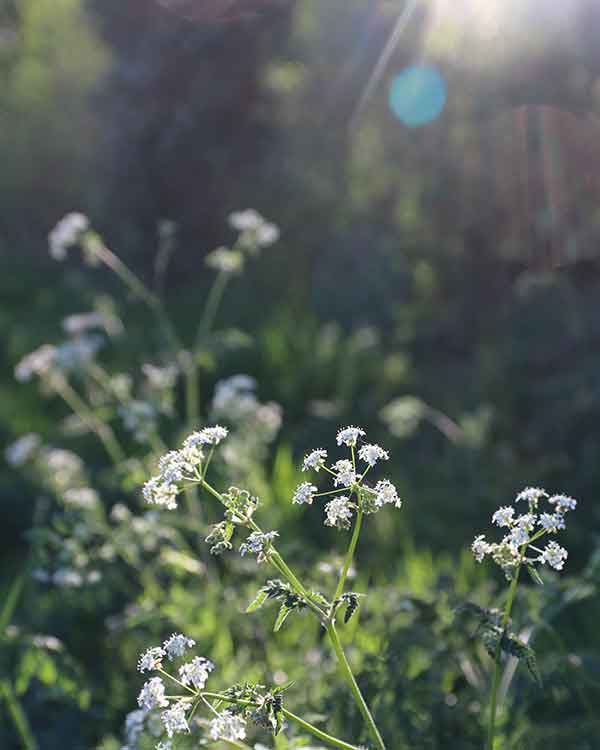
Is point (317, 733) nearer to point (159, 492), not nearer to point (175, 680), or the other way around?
point (175, 680)

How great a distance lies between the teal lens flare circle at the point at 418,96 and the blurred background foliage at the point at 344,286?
69mm

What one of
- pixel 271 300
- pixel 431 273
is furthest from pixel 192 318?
pixel 431 273

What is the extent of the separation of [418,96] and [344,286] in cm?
137

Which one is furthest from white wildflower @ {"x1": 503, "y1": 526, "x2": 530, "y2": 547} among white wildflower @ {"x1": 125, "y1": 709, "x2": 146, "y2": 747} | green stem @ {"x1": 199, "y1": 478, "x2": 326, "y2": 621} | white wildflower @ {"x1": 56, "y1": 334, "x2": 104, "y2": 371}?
white wildflower @ {"x1": 56, "y1": 334, "x2": 104, "y2": 371}

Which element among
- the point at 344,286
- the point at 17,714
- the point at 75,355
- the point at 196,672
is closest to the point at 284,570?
the point at 196,672

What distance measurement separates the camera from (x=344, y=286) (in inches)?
241

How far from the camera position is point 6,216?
8.31 meters

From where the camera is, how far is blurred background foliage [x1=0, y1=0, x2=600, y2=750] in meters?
2.63

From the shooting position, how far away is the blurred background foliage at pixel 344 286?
2635 mm

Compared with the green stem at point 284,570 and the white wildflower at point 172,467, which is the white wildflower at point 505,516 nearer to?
the green stem at point 284,570

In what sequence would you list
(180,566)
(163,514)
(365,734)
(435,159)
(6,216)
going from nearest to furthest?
1. (365,734)
2. (180,566)
3. (163,514)
4. (435,159)
5. (6,216)

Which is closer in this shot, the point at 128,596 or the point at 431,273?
the point at 128,596

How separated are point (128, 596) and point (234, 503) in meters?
2.22

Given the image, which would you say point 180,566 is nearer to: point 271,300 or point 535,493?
point 535,493
